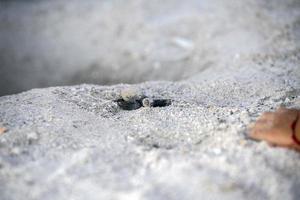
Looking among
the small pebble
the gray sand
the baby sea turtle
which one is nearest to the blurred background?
the gray sand

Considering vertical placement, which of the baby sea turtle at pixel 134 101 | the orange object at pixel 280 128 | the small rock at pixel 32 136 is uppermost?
the orange object at pixel 280 128

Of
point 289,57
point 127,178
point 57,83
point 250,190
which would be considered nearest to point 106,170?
point 127,178

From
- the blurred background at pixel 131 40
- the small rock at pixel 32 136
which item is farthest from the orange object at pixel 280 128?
the blurred background at pixel 131 40

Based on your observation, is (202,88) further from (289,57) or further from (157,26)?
(157,26)

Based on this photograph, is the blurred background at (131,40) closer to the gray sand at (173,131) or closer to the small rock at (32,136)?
the gray sand at (173,131)

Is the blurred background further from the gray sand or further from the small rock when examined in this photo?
the small rock
